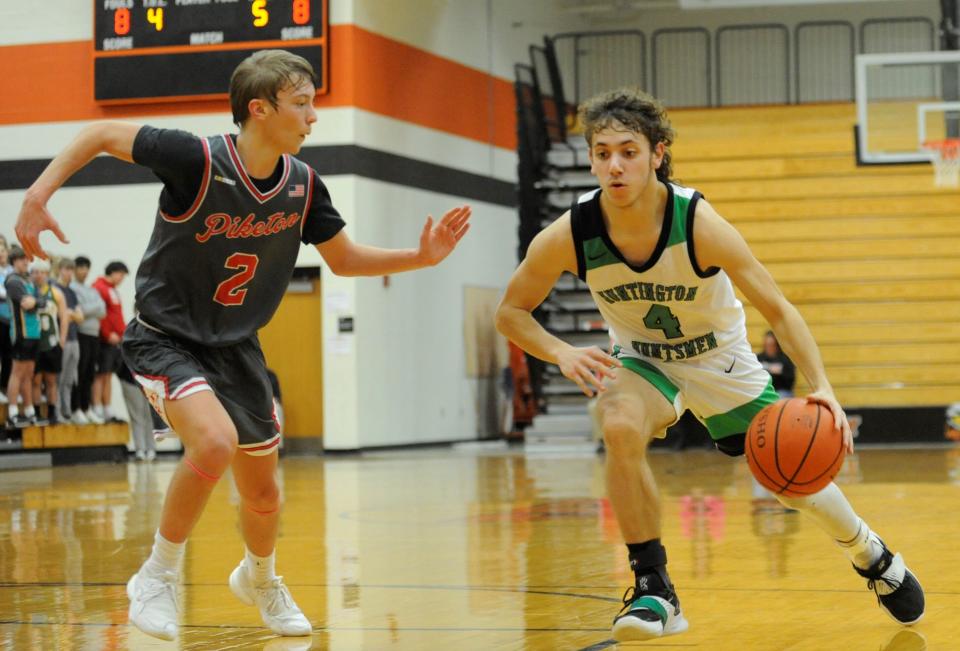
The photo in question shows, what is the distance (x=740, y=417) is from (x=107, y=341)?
12.4 meters

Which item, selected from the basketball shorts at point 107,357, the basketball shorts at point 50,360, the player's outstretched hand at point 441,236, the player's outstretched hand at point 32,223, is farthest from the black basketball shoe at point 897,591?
the basketball shorts at point 107,357

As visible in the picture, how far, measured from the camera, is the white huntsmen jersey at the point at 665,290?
14.7 feet

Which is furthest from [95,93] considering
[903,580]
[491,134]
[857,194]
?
[903,580]

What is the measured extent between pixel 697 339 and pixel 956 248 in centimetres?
1521

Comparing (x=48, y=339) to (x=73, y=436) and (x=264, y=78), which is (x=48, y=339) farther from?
(x=264, y=78)

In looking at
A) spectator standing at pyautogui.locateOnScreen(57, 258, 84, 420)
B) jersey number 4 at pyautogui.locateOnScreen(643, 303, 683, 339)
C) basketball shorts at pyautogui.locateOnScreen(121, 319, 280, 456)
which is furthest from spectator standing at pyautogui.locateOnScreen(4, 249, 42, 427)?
jersey number 4 at pyautogui.locateOnScreen(643, 303, 683, 339)

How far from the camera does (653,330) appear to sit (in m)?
4.73

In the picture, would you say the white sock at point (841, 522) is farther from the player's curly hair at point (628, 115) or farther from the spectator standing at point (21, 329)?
the spectator standing at point (21, 329)

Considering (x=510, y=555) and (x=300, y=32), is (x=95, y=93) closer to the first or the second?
(x=300, y=32)

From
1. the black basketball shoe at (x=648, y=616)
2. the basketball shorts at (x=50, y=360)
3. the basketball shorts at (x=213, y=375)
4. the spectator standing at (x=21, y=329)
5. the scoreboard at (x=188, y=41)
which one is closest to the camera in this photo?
the black basketball shoe at (x=648, y=616)

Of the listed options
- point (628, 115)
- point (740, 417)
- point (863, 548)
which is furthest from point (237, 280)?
point (863, 548)

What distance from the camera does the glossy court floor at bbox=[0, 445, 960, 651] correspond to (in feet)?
15.3

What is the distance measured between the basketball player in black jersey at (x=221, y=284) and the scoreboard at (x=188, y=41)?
40.5ft

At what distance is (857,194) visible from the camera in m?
19.1
